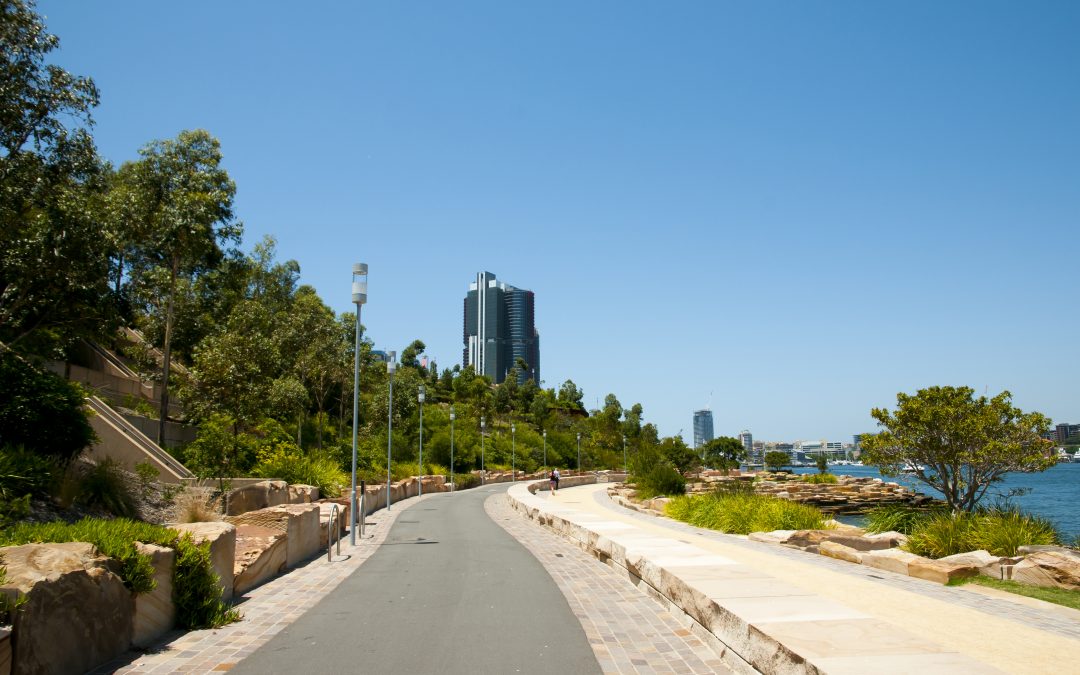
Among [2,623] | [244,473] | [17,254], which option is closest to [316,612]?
[2,623]

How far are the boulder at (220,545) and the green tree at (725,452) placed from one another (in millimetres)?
86550

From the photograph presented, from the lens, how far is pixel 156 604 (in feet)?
22.6

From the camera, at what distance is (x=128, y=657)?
6.14 m

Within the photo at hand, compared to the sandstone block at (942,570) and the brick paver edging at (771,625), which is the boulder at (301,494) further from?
the sandstone block at (942,570)

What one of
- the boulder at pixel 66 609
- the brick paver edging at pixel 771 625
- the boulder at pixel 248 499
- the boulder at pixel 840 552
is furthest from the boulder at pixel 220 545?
the boulder at pixel 840 552

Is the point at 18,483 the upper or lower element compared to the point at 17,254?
lower

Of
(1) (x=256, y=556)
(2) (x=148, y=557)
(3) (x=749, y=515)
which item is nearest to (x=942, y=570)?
(3) (x=749, y=515)

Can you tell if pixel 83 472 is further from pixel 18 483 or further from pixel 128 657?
pixel 128 657

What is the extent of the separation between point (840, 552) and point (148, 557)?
11370mm

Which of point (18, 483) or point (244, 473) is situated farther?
point (244, 473)

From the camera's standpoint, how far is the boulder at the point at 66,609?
16.2 feet

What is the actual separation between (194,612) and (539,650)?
3624 mm

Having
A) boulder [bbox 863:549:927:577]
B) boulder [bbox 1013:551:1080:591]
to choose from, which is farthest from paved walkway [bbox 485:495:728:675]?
Result: boulder [bbox 1013:551:1080:591]

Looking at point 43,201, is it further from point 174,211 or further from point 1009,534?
point 1009,534
